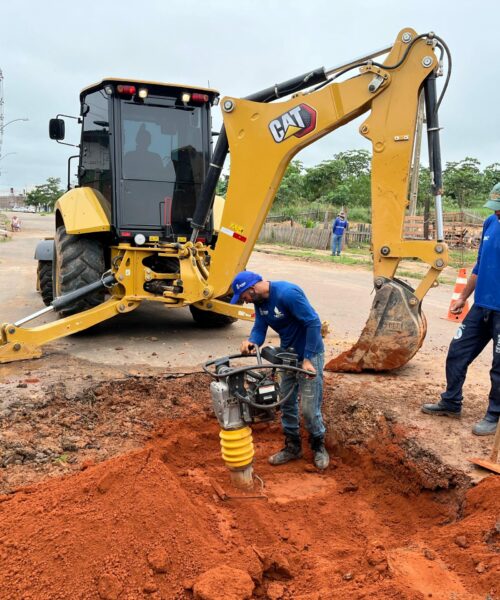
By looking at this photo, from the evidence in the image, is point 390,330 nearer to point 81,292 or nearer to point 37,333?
point 81,292

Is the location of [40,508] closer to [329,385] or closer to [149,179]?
[329,385]

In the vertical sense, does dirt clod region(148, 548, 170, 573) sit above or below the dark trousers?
below

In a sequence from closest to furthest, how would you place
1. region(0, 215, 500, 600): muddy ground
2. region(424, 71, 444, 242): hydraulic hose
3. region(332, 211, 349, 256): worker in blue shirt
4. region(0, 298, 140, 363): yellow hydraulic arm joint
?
1. region(0, 215, 500, 600): muddy ground
2. region(424, 71, 444, 242): hydraulic hose
3. region(0, 298, 140, 363): yellow hydraulic arm joint
4. region(332, 211, 349, 256): worker in blue shirt

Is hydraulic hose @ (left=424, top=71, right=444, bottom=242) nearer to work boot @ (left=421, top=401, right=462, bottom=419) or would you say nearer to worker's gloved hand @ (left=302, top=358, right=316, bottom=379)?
work boot @ (left=421, top=401, right=462, bottom=419)

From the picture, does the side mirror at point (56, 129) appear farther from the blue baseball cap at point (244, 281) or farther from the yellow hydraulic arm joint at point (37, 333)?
the blue baseball cap at point (244, 281)

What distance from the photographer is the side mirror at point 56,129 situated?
7355mm

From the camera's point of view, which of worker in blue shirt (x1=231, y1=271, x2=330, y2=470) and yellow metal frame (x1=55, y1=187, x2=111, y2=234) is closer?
worker in blue shirt (x1=231, y1=271, x2=330, y2=470)

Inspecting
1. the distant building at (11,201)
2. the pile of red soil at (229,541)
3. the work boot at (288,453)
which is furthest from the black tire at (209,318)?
the distant building at (11,201)

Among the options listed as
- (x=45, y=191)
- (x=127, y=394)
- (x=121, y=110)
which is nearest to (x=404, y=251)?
(x=127, y=394)

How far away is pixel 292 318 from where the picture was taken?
13.4 ft

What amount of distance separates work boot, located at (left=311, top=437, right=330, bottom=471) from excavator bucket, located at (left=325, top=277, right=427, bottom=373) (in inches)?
59.2

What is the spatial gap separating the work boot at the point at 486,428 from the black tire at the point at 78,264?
15.0ft

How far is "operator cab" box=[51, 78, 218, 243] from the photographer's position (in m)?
6.78

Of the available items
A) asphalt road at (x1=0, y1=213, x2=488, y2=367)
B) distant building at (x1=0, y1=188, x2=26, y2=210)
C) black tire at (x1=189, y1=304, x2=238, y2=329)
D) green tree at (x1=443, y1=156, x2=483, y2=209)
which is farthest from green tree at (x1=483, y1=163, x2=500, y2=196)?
distant building at (x1=0, y1=188, x2=26, y2=210)
